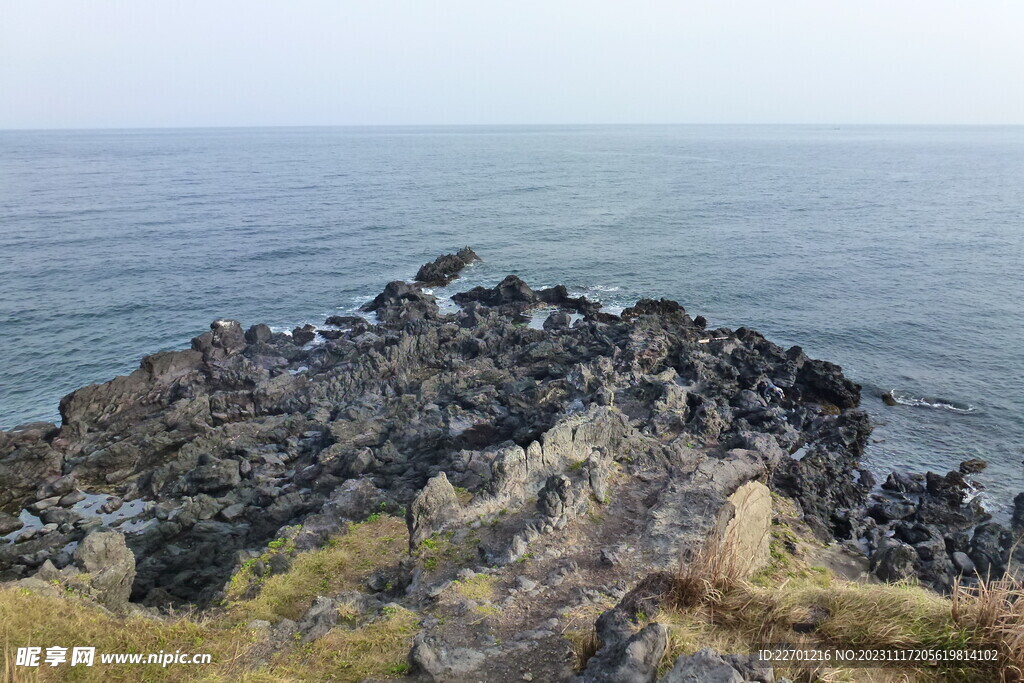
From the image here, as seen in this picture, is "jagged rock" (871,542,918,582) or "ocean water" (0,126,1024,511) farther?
"ocean water" (0,126,1024,511)

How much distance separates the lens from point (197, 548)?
23938 millimetres

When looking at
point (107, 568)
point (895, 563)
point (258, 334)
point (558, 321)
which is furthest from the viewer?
point (558, 321)

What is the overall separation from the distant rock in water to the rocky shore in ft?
51.0

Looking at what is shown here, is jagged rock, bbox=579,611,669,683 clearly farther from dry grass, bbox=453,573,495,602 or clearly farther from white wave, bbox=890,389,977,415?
white wave, bbox=890,389,977,415

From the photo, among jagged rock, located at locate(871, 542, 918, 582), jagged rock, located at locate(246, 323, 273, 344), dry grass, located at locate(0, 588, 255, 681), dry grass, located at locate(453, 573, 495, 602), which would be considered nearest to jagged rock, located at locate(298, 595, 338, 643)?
dry grass, located at locate(0, 588, 255, 681)

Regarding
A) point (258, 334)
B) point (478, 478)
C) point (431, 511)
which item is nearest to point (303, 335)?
point (258, 334)

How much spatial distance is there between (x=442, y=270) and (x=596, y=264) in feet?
58.3

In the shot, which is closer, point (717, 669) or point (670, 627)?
point (717, 669)

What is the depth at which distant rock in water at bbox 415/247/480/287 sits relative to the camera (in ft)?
202

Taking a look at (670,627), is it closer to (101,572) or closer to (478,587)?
(478,587)

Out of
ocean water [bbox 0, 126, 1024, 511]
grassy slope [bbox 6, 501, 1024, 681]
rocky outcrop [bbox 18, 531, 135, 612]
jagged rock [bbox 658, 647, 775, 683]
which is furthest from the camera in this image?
ocean water [bbox 0, 126, 1024, 511]

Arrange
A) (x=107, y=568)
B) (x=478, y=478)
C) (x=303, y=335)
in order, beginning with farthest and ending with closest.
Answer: (x=303, y=335) → (x=478, y=478) → (x=107, y=568)

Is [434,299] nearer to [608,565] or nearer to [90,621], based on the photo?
[608,565]

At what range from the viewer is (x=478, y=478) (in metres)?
24.7
